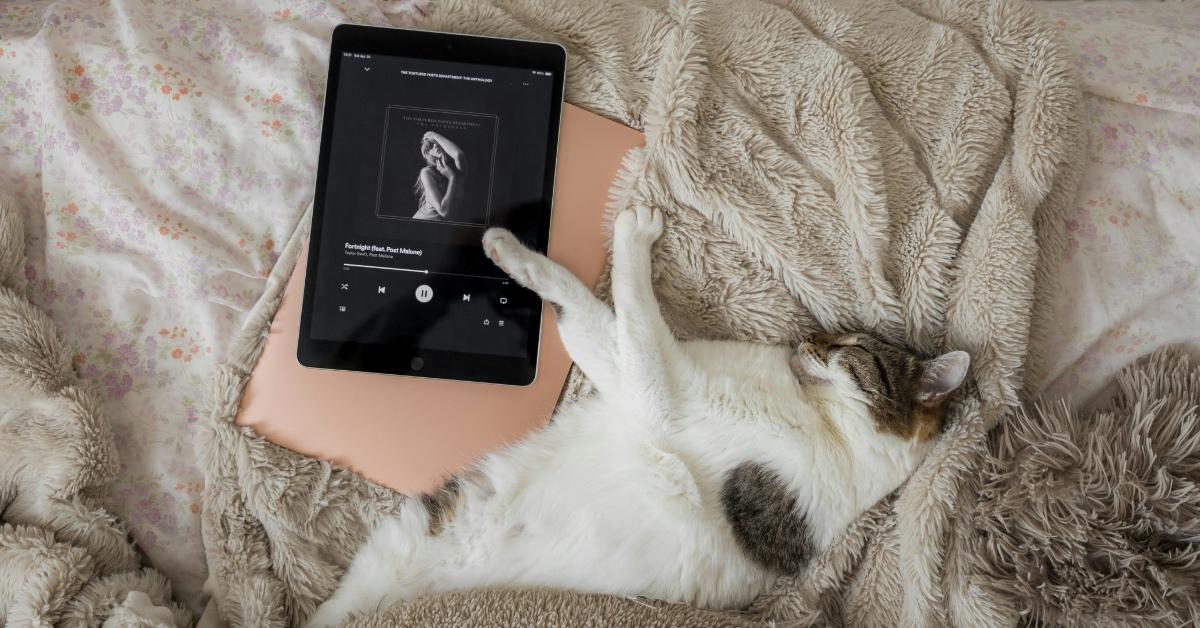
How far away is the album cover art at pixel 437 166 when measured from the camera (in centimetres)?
122

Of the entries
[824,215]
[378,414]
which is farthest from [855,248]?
[378,414]

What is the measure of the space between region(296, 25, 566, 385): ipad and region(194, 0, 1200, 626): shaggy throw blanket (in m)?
0.10

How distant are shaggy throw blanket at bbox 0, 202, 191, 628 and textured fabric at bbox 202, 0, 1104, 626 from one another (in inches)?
5.4

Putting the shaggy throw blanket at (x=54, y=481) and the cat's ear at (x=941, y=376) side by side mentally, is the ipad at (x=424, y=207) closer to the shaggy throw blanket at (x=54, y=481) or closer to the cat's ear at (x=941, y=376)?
the shaggy throw blanket at (x=54, y=481)

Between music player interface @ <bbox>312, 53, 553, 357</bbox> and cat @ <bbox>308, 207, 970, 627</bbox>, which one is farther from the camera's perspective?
music player interface @ <bbox>312, 53, 553, 357</bbox>

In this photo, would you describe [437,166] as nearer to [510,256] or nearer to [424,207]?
[424,207]

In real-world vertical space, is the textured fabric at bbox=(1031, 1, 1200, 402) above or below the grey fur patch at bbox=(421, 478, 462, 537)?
above

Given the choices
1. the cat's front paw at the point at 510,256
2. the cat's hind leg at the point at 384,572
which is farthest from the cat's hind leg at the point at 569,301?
the cat's hind leg at the point at 384,572

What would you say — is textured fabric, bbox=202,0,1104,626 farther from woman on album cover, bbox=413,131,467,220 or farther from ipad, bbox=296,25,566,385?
woman on album cover, bbox=413,131,467,220

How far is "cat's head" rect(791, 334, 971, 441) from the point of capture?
1.14 meters

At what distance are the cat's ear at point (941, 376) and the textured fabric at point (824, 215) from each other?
11 cm

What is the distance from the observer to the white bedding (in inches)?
48.5

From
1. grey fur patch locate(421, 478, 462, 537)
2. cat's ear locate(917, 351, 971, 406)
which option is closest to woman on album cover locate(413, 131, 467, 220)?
grey fur patch locate(421, 478, 462, 537)

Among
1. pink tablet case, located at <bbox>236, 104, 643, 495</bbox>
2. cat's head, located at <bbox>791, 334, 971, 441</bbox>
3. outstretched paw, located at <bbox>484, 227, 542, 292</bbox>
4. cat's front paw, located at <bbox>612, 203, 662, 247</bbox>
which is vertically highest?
cat's front paw, located at <bbox>612, 203, 662, 247</bbox>
